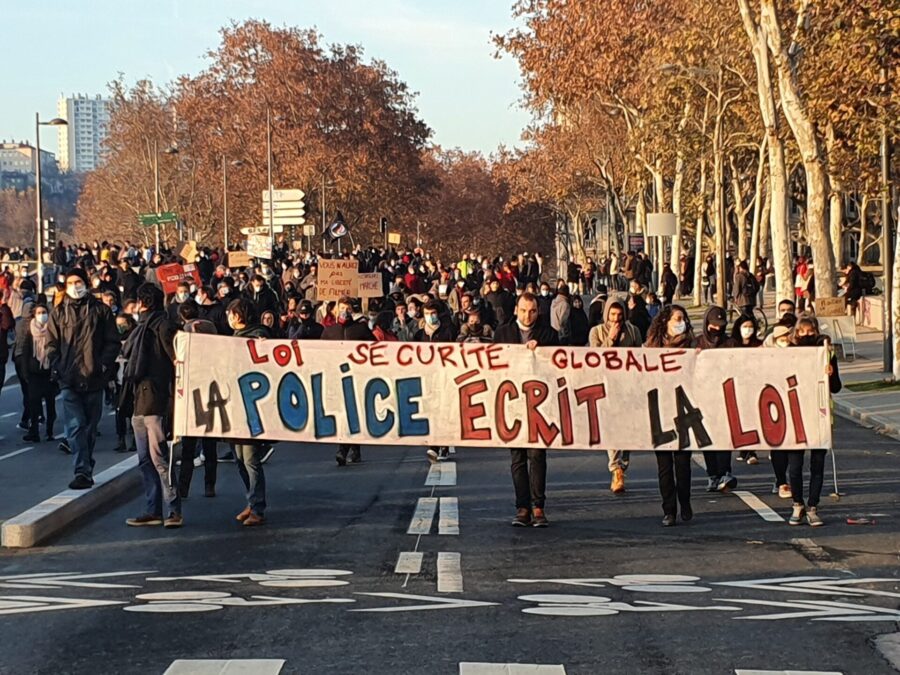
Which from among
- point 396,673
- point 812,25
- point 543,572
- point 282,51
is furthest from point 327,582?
point 282,51

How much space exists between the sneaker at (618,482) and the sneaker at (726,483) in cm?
93

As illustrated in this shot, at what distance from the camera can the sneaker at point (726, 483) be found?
14.2 meters

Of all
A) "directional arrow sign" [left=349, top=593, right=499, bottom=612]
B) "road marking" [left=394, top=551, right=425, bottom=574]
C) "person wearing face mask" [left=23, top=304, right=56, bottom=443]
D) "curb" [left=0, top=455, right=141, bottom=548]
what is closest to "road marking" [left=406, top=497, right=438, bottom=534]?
"road marking" [left=394, top=551, right=425, bottom=574]

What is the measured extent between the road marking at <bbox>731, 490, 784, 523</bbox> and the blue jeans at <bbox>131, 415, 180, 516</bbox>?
4916 mm

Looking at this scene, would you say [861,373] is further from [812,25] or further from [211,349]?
[211,349]

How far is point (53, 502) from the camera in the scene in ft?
40.5

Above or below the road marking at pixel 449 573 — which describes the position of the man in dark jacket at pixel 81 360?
above

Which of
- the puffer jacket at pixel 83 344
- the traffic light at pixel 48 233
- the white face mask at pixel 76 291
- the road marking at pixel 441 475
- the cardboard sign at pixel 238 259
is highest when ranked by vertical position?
the traffic light at pixel 48 233

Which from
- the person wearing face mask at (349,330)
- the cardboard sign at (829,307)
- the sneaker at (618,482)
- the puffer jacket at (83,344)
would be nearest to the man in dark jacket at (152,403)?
the puffer jacket at (83,344)

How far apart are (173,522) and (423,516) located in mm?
2090

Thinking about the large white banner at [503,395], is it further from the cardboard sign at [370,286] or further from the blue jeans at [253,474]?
the cardboard sign at [370,286]

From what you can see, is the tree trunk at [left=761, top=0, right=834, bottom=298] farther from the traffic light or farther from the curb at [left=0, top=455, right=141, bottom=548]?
the traffic light

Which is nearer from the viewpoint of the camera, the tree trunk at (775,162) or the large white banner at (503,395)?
the large white banner at (503,395)

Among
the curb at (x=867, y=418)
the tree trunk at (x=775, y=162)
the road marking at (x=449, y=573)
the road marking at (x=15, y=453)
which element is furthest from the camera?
the tree trunk at (x=775, y=162)
